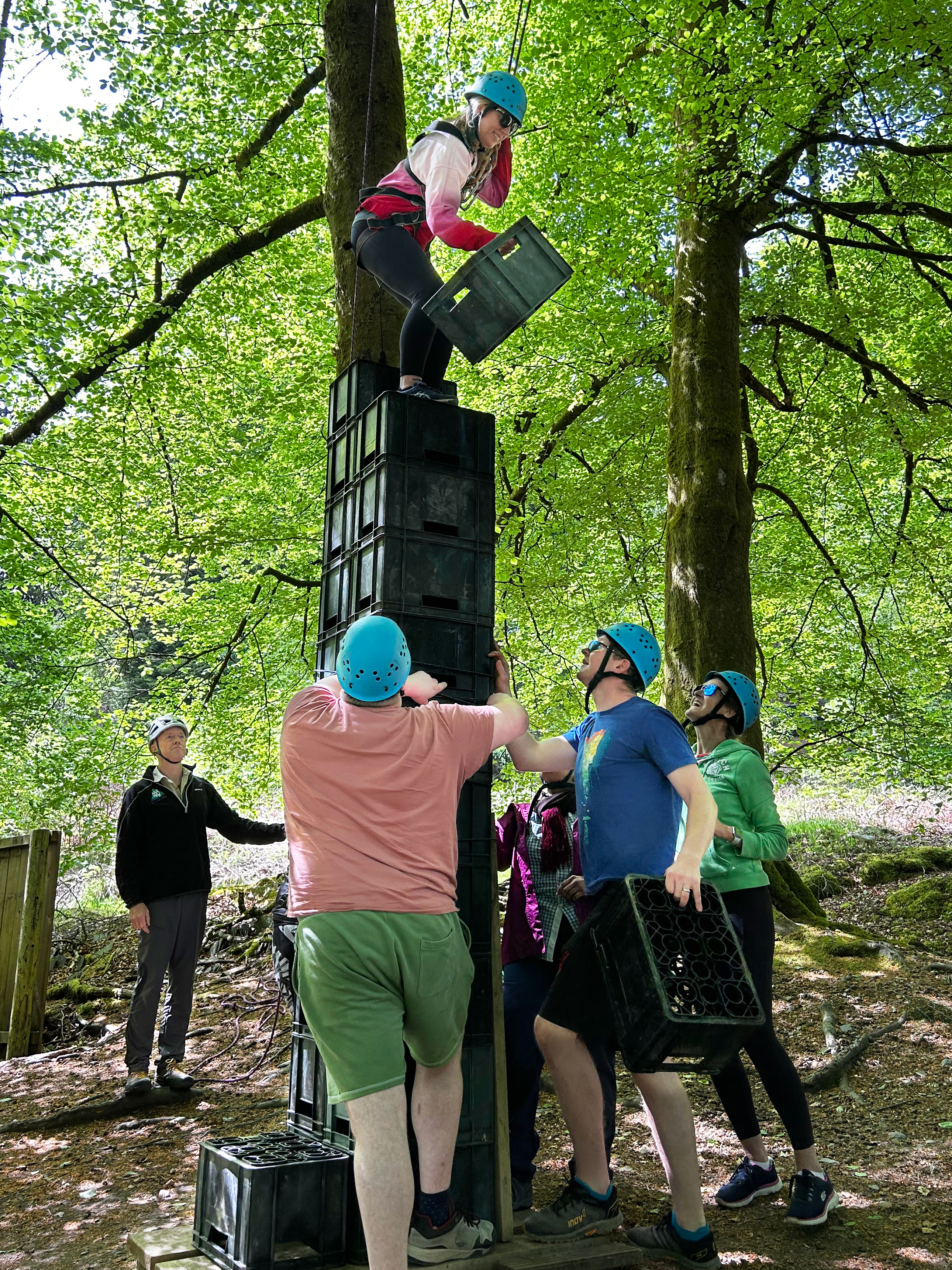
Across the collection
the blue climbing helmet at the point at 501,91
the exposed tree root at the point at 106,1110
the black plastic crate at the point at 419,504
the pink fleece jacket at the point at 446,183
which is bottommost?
the exposed tree root at the point at 106,1110

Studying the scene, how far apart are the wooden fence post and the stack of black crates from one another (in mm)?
4595

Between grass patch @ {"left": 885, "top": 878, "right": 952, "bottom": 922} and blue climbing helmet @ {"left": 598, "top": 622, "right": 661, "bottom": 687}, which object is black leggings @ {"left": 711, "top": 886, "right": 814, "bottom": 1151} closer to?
blue climbing helmet @ {"left": 598, "top": 622, "right": 661, "bottom": 687}

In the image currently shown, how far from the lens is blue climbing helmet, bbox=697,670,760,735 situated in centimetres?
394

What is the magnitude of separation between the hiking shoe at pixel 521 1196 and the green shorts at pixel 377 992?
1129mm

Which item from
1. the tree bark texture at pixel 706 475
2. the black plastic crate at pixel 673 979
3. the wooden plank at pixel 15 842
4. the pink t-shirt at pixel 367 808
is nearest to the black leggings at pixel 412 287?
the pink t-shirt at pixel 367 808

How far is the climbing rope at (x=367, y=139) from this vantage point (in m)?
4.91

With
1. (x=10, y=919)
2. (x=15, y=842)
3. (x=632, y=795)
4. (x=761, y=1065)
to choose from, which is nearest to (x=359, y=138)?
(x=632, y=795)

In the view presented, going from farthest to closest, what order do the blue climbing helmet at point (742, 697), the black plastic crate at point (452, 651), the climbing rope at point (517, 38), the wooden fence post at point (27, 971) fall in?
1. the wooden fence post at point (27, 971)
2. the climbing rope at point (517, 38)
3. the blue climbing helmet at point (742, 697)
4. the black plastic crate at point (452, 651)

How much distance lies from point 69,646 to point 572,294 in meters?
8.24

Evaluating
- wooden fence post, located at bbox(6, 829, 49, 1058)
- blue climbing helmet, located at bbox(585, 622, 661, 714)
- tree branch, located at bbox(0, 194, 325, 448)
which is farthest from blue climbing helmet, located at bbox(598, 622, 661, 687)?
tree branch, located at bbox(0, 194, 325, 448)

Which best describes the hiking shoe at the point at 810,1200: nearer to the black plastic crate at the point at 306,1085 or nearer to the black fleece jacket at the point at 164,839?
the black plastic crate at the point at 306,1085

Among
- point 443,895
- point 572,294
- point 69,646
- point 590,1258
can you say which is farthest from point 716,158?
point 69,646

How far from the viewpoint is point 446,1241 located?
274cm

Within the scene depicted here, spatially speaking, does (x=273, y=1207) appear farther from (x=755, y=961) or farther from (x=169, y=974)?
(x=169, y=974)
